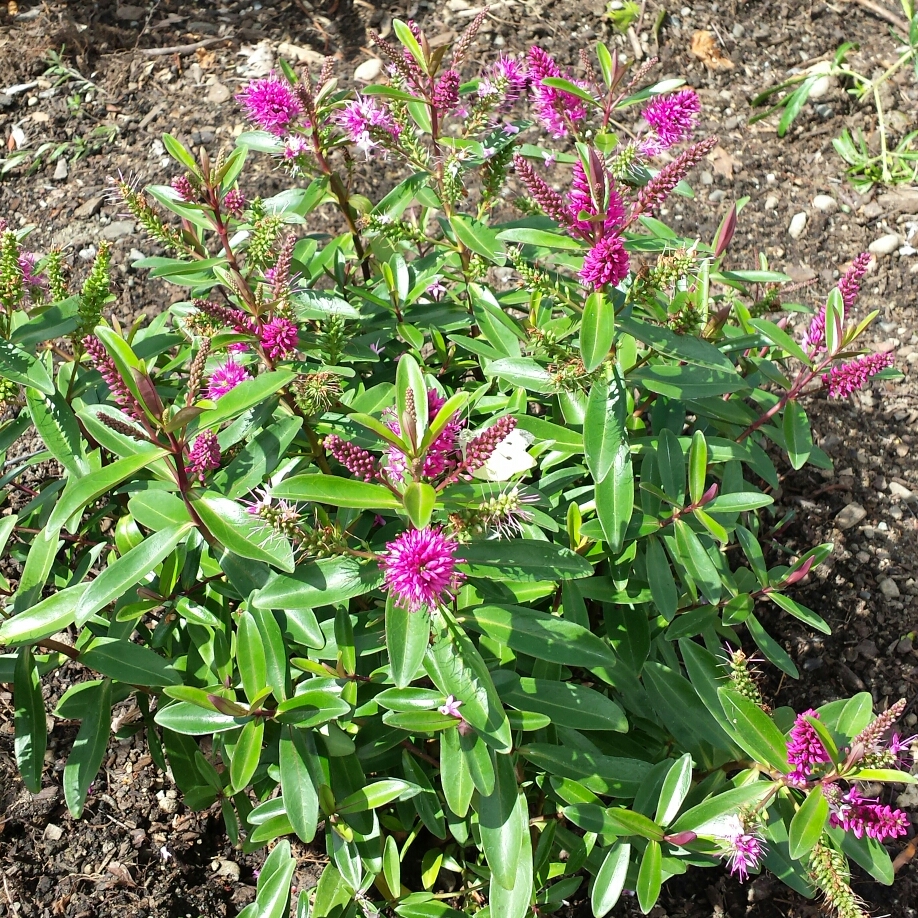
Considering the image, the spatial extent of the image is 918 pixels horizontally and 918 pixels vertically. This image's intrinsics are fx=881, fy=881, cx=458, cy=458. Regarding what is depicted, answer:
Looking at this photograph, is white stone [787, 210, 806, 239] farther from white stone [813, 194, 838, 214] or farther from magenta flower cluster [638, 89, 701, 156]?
magenta flower cluster [638, 89, 701, 156]

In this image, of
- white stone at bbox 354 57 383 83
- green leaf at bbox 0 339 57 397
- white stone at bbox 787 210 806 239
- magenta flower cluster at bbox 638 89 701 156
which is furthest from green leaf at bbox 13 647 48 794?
white stone at bbox 787 210 806 239

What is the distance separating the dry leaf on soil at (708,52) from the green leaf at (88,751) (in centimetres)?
408

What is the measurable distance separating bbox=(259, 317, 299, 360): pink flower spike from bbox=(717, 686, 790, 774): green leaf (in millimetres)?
1095

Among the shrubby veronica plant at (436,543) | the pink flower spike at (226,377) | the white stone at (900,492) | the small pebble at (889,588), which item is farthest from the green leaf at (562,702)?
the white stone at (900,492)

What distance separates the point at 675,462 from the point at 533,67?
966 millimetres

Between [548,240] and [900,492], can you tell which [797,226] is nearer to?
[900,492]

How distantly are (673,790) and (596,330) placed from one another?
3.05 ft

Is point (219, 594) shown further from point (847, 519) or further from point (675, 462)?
point (847, 519)

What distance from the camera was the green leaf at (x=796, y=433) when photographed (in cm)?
212

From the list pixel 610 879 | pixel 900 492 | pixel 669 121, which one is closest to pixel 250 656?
pixel 610 879

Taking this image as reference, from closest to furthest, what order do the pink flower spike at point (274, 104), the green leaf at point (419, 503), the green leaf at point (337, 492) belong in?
the green leaf at point (419, 503)
the green leaf at point (337, 492)
the pink flower spike at point (274, 104)

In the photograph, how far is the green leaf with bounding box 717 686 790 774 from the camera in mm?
1722

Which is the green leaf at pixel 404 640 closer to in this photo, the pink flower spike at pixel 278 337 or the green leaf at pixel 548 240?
the pink flower spike at pixel 278 337

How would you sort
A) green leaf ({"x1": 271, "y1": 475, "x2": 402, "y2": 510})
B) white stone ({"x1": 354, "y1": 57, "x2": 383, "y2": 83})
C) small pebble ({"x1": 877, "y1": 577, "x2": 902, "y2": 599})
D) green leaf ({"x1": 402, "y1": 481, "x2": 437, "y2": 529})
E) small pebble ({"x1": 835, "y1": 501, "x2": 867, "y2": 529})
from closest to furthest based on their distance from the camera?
green leaf ({"x1": 402, "y1": 481, "x2": 437, "y2": 529}) → green leaf ({"x1": 271, "y1": 475, "x2": 402, "y2": 510}) → small pebble ({"x1": 877, "y1": 577, "x2": 902, "y2": 599}) → small pebble ({"x1": 835, "y1": 501, "x2": 867, "y2": 529}) → white stone ({"x1": 354, "y1": 57, "x2": 383, "y2": 83})
